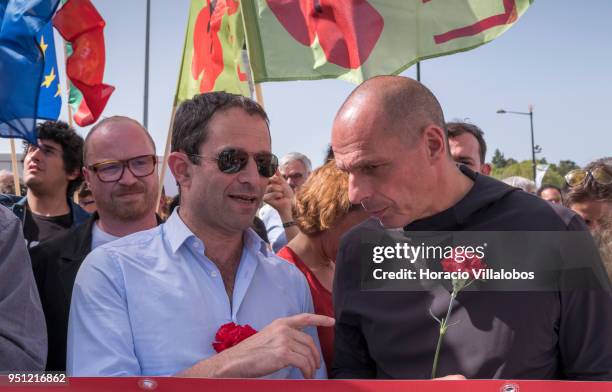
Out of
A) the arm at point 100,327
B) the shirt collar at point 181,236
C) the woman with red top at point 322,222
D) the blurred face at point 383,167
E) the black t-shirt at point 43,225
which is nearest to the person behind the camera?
the arm at point 100,327

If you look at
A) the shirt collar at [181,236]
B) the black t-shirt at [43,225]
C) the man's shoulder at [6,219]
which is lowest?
the black t-shirt at [43,225]

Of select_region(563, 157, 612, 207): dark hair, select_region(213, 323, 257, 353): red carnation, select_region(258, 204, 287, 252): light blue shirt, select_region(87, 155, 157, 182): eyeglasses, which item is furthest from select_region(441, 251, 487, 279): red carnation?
select_region(258, 204, 287, 252): light blue shirt

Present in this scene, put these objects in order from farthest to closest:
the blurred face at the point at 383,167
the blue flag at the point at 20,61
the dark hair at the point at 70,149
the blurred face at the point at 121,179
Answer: the blue flag at the point at 20,61, the dark hair at the point at 70,149, the blurred face at the point at 121,179, the blurred face at the point at 383,167

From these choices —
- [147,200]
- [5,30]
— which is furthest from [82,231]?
[5,30]

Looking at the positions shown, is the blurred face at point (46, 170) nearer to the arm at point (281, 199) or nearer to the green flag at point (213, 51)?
the green flag at point (213, 51)

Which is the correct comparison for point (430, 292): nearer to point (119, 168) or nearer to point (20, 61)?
point (119, 168)

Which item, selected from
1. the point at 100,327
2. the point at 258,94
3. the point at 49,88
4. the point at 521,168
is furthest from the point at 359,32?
the point at 521,168

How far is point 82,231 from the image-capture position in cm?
328

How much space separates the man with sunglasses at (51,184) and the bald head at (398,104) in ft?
8.63

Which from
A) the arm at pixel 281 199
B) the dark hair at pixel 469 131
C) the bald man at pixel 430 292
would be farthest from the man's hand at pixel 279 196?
the bald man at pixel 430 292

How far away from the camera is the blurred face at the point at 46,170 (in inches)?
169

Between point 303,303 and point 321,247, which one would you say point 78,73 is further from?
point 303,303

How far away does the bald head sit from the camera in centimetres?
213

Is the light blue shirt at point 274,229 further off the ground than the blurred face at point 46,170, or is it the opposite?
the blurred face at point 46,170
